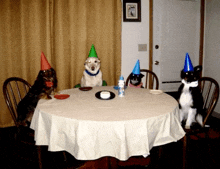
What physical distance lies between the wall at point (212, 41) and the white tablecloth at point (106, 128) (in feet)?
7.58

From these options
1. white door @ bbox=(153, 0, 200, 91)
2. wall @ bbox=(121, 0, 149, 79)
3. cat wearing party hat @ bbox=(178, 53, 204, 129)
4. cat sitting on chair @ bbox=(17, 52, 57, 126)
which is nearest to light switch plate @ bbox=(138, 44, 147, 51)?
wall @ bbox=(121, 0, 149, 79)

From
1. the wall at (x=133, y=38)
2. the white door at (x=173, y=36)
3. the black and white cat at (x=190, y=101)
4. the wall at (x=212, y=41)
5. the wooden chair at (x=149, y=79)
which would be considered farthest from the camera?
the white door at (x=173, y=36)

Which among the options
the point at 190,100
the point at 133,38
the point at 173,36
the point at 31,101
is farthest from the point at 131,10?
the point at 31,101

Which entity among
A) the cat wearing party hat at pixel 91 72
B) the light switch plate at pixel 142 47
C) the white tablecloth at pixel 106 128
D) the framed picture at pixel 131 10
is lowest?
the white tablecloth at pixel 106 128

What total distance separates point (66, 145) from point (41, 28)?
2175mm

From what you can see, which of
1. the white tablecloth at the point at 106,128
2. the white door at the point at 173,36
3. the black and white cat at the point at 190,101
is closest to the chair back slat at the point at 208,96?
the black and white cat at the point at 190,101

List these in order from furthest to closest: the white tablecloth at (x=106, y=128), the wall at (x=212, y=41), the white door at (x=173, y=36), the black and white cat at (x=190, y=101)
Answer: the white door at (x=173, y=36) → the wall at (x=212, y=41) → the black and white cat at (x=190, y=101) → the white tablecloth at (x=106, y=128)

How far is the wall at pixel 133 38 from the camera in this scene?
11.1ft

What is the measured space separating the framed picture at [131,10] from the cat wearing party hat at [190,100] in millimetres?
1888

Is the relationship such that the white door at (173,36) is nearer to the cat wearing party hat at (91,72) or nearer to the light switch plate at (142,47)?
the light switch plate at (142,47)

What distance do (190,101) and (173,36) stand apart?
2514mm

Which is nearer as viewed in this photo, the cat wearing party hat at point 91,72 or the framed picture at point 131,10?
the cat wearing party hat at point 91,72

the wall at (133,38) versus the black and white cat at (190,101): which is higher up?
the wall at (133,38)

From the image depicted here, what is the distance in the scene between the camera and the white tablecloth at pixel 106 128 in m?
1.15
